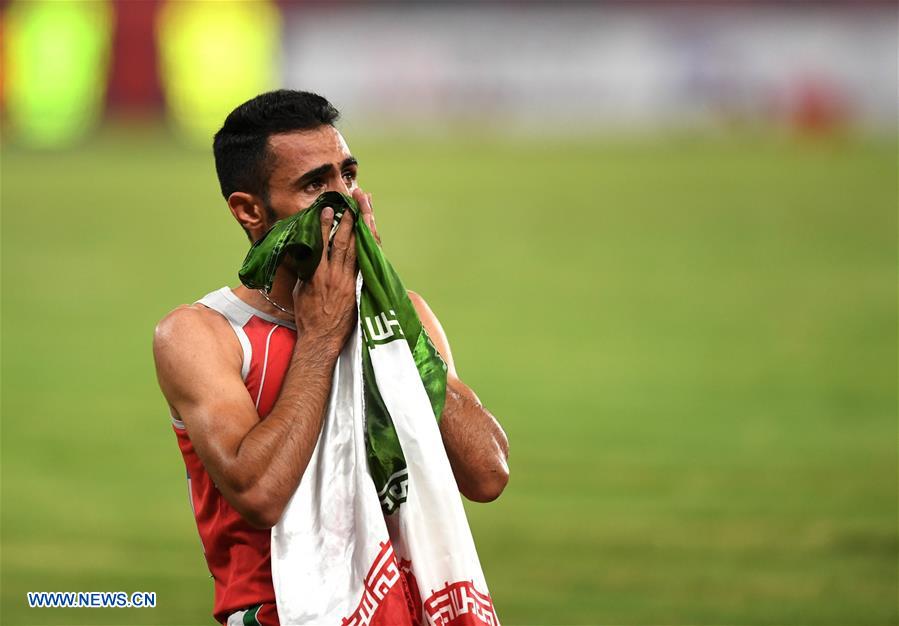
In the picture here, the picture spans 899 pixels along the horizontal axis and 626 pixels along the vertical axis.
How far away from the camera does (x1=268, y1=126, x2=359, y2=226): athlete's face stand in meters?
3.84

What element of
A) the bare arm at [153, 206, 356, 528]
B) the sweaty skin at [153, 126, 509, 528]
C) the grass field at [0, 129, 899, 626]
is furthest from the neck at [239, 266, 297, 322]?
the grass field at [0, 129, 899, 626]

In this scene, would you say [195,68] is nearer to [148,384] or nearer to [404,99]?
[404,99]

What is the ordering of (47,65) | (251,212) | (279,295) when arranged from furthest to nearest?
(47,65), (251,212), (279,295)

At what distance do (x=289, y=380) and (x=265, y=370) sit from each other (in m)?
0.15

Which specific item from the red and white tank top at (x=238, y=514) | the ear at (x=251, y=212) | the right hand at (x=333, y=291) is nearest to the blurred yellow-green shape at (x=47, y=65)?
the ear at (x=251, y=212)

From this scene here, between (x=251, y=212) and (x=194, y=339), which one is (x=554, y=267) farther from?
(x=194, y=339)

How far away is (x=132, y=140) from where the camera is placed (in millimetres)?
34625

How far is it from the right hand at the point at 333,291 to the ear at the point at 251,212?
14.4 inches

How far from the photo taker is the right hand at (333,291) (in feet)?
11.9

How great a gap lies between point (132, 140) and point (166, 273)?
55.6 feet

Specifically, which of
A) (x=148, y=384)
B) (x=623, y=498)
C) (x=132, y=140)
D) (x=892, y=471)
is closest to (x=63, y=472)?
(x=148, y=384)

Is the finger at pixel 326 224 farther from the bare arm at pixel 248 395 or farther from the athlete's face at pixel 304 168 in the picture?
the athlete's face at pixel 304 168

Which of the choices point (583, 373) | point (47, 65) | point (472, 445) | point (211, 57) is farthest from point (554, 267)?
point (47, 65)

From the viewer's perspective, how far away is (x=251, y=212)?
398cm
